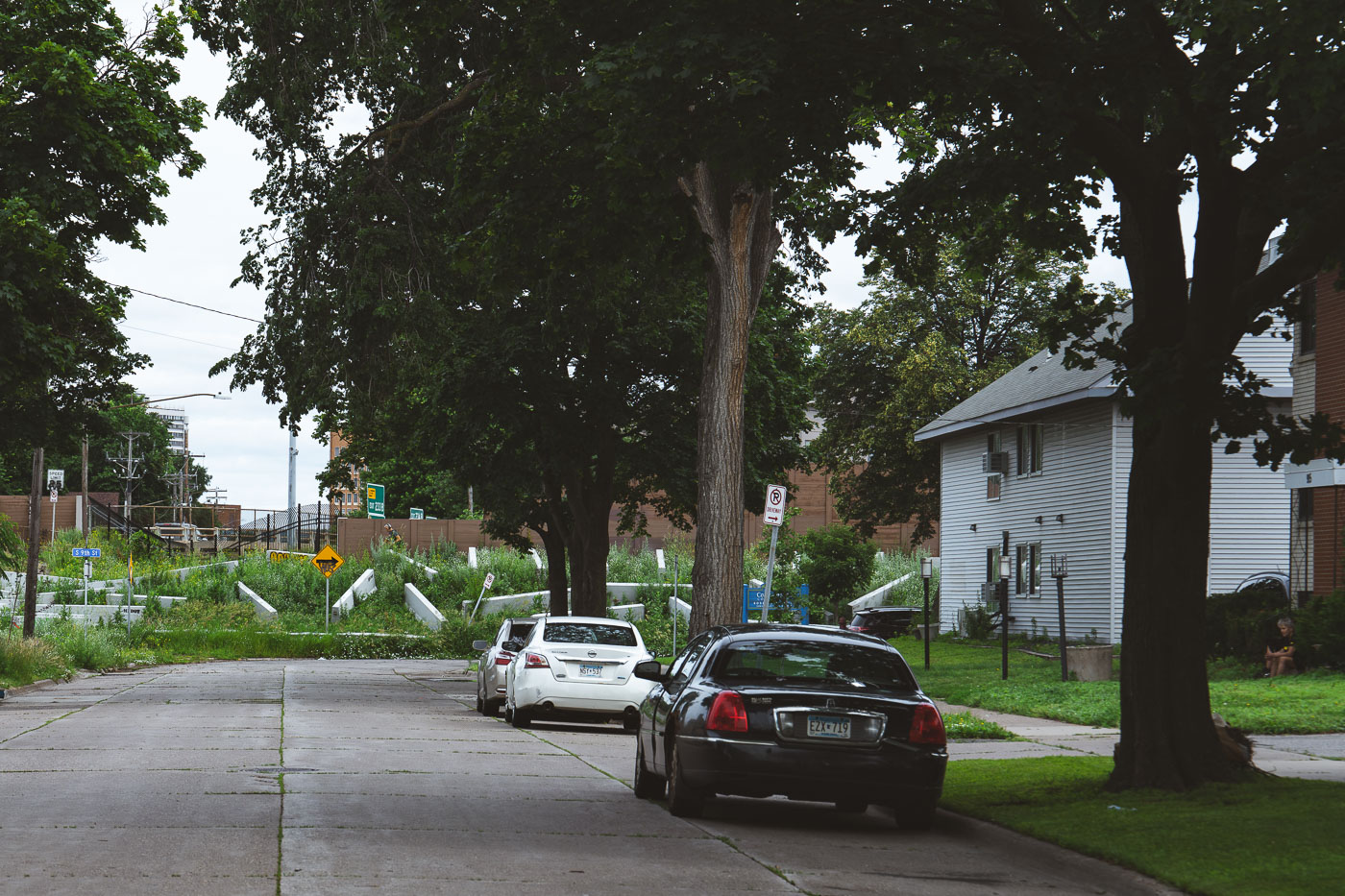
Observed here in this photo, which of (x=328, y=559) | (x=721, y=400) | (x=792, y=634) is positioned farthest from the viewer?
(x=328, y=559)

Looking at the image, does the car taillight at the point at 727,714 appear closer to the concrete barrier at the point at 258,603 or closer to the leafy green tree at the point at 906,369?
the concrete barrier at the point at 258,603

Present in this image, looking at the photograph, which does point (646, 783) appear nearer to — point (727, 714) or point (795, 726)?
point (727, 714)

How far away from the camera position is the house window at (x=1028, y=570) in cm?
4109

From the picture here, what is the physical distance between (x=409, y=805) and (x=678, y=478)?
21.0 metres

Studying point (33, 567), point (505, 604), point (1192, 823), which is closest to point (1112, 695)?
point (1192, 823)

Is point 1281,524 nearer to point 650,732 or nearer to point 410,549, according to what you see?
point 650,732

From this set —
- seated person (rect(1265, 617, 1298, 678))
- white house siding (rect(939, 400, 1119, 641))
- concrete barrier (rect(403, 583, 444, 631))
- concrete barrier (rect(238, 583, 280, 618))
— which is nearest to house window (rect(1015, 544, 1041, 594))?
white house siding (rect(939, 400, 1119, 641))

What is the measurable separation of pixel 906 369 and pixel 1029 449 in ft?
45.7

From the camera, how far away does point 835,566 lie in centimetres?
5131

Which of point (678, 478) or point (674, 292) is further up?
point (674, 292)

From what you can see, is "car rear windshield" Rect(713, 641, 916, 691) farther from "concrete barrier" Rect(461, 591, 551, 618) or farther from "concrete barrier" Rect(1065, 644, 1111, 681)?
"concrete barrier" Rect(461, 591, 551, 618)

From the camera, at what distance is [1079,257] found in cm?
1509

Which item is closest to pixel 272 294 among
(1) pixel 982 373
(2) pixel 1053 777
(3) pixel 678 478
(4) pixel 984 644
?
(3) pixel 678 478

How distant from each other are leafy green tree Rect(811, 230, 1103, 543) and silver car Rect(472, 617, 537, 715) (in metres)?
34.3
